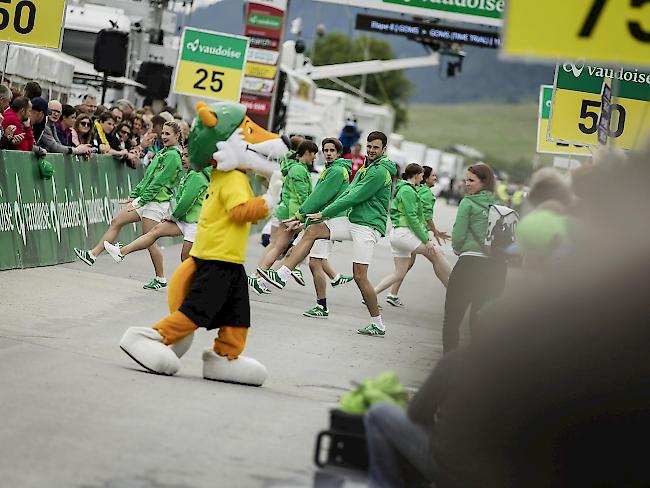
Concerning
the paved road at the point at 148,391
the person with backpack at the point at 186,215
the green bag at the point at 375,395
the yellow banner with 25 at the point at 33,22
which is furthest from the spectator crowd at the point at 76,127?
the green bag at the point at 375,395

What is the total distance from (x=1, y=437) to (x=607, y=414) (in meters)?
3.43

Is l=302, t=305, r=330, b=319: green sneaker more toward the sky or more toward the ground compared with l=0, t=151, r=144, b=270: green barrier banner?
more toward the ground

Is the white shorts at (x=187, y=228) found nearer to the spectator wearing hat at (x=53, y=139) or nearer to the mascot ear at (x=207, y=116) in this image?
the spectator wearing hat at (x=53, y=139)

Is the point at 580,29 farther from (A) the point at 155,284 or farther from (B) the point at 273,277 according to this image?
(B) the point at 273,277

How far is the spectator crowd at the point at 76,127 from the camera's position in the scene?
15.6 meters

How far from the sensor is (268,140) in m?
10.5

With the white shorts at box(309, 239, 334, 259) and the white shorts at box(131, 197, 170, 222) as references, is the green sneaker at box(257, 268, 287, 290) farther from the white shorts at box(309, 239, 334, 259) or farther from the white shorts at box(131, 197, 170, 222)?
the white shorts at box(131, 197, 170, 222)

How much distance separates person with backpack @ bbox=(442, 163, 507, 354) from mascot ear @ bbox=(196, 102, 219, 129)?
8.18ft

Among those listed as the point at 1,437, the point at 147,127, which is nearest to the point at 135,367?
the point at 1,437

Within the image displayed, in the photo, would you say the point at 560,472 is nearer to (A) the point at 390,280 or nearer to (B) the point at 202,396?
(B) the point at 202,396

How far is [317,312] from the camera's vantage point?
15.5 meters

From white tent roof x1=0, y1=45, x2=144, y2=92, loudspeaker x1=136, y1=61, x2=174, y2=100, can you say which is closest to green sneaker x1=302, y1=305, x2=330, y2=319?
white tent roof x1=0, y1=45, x2=144, y2=92

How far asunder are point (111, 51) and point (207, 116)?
1440cm

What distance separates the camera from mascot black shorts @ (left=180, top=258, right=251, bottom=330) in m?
9.76
